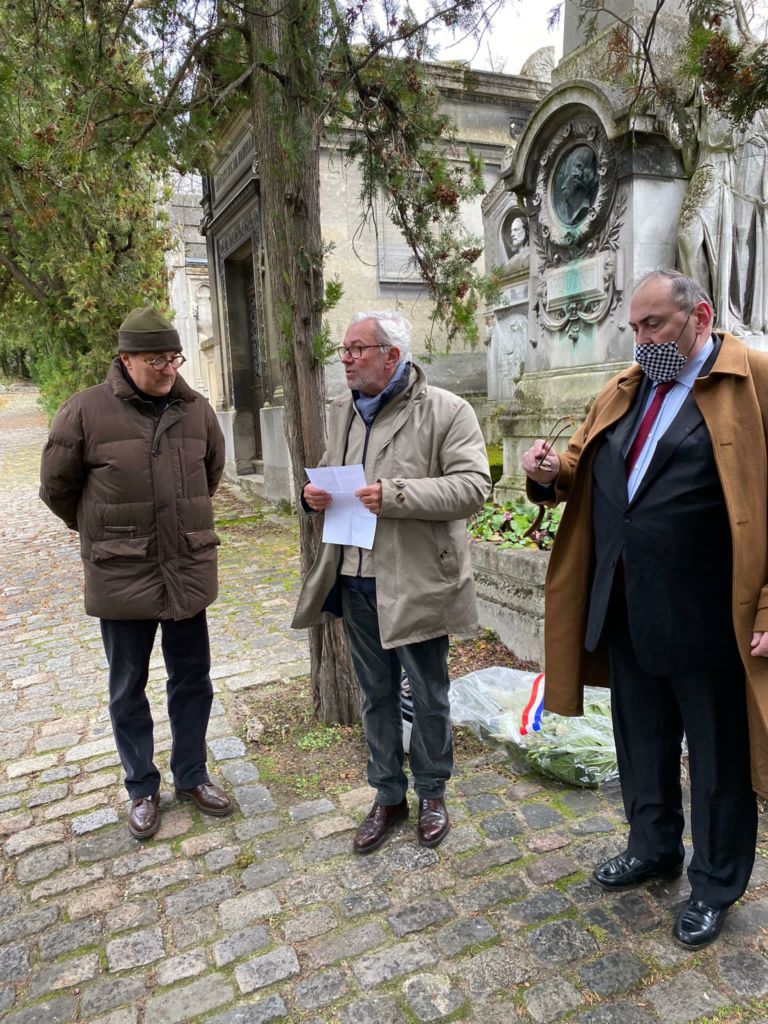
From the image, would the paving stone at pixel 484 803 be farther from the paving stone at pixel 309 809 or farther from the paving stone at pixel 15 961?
the paving stone at pixel 15 961

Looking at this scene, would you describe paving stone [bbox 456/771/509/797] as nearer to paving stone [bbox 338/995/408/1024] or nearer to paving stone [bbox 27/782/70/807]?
paving stone [bbox 338/995/408/1024]

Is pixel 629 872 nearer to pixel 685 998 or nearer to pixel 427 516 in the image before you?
pixel 685 998

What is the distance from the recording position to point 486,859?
2.76m

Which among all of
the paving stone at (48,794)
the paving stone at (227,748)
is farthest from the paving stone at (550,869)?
the paving stone at (48,794)

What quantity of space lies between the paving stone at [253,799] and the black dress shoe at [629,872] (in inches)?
54.9

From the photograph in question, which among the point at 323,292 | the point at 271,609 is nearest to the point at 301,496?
the point at 323,292

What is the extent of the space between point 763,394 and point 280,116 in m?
2.33

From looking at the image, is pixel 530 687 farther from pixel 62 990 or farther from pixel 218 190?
pixel 218 190

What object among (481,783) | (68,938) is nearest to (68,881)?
(68,938)

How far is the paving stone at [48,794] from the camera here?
333cm

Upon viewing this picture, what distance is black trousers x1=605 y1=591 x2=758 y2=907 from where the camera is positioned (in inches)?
88.3

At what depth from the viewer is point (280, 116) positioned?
10.4 ft

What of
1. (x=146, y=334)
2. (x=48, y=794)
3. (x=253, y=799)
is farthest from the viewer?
(x=48, y=794)

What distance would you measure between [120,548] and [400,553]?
1.11 metres
